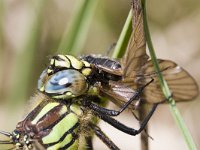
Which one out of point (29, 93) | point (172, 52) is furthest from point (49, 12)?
point (172, 52)

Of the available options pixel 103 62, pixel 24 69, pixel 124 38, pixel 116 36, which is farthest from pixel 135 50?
pixel 116 36

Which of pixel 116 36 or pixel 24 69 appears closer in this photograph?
pixel 24 69

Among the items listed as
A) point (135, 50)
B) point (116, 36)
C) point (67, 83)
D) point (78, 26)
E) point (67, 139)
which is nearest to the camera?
point (135, 50)

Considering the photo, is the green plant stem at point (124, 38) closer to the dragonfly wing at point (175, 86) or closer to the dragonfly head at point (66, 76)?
the dragonfly head at point (66, 76)

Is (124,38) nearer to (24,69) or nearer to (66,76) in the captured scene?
(66,76)

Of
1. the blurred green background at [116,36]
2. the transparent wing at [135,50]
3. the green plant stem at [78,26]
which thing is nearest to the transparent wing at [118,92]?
the transparent wing at [135,50]

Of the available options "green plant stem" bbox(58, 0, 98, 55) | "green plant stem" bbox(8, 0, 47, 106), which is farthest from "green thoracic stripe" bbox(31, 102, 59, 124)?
"green plant stem" bbox(8, 0, 47, 106)

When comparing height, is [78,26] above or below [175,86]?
above
